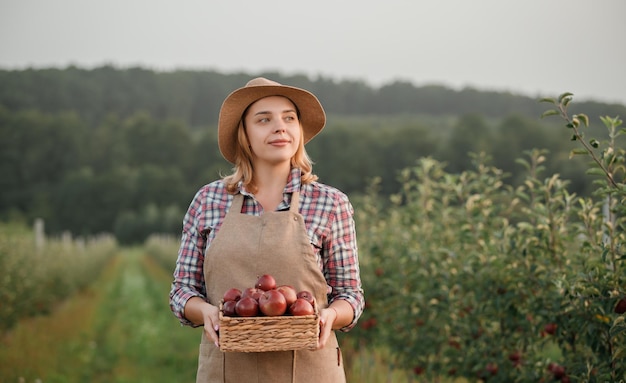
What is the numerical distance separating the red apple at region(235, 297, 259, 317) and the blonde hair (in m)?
0.52

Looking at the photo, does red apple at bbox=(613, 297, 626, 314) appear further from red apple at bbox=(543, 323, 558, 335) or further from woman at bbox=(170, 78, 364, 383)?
woman at bbox=(170, 78, 364, 383)

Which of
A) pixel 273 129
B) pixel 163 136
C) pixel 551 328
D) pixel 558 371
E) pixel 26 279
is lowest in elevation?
pixel 163 136

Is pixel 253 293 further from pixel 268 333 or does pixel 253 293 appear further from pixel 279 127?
pixel 279 127

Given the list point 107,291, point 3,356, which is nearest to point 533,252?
point 3,356

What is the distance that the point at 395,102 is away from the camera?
43562mm

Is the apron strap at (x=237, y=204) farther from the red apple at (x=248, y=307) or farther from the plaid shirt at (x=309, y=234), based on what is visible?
the red apple at (x=248, y=307)

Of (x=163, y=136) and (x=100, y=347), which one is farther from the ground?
(x=100, y=347)

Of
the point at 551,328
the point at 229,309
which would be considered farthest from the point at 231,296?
the point at 551,328

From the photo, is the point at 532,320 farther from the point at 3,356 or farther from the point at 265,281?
the point at 3,356

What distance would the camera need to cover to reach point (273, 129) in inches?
96.7

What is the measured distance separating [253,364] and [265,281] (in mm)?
337

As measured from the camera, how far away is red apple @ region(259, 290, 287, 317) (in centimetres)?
207

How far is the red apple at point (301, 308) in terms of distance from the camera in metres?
2.10

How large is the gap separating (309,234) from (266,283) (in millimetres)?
275
